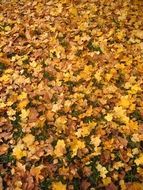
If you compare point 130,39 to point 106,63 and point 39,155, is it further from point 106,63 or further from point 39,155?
point 39,155

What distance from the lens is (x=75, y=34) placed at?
4883mm

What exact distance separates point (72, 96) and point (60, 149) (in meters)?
0.79

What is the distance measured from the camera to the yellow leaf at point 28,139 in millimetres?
3413

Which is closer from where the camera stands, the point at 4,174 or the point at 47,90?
the point at 4,174

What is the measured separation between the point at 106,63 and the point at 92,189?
188 cm

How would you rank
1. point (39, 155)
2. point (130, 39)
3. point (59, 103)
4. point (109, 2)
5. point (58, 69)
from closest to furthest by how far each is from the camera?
point (39, 155) < point (59, 103) < point (58, 69) < point (130, 39) < point (109, 2)

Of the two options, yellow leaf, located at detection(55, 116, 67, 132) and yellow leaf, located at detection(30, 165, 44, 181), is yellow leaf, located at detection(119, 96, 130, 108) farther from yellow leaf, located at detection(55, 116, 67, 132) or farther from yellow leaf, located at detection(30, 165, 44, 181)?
yellow leaf, located at detection(30, 165, 44, 181)

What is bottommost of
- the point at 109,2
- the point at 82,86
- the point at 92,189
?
the point at 92,189

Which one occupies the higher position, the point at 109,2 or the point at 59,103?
the point at 109,2

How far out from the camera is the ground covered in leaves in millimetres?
3172

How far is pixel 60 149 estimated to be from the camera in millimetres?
3348

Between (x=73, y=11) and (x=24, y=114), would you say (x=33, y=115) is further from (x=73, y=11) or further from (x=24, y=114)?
(x=73, y=11)

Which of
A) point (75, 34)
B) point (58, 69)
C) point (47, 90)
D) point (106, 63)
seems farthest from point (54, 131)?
point (75, 34)

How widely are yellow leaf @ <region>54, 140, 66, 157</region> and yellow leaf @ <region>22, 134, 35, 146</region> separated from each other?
0.93ft
